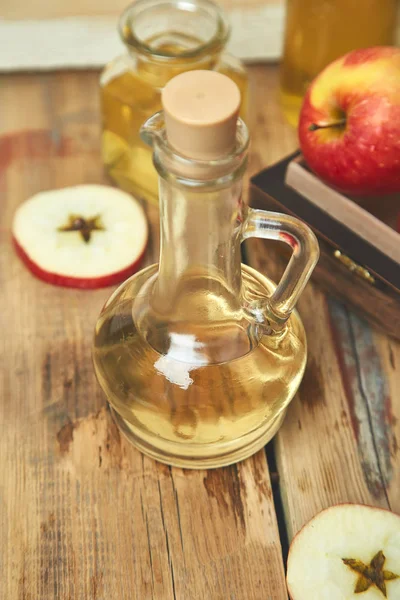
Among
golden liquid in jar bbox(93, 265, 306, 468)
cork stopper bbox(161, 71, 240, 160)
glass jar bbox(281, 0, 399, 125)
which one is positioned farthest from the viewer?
glass jar bbox(281, 0, 399, 125)

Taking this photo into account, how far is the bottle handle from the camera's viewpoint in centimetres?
46

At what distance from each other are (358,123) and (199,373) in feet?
0.79

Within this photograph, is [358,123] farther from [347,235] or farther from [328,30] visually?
[328,30]

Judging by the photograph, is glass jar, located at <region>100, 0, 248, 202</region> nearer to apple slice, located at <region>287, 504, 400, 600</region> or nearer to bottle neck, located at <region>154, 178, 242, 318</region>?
bottle neck, located at <region>154, 178, 242, 318</region>

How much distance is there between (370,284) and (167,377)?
0.21 m

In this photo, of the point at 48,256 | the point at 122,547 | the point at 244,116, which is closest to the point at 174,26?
the point at 244,116

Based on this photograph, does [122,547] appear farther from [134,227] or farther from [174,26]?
[174,26]

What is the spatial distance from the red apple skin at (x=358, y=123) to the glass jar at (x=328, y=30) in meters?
0.18

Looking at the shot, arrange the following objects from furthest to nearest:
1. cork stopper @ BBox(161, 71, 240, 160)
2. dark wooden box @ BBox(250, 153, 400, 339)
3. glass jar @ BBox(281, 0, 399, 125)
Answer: glass jar @ BBox(281, 0, 399, 125) → dark wooden box @ BBox(250, 153, 400, 339) → cork stopper @ BBox(161, 71, 240, 160)

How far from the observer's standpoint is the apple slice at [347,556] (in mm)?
505

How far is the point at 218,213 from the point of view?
44 cm

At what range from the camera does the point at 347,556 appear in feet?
1.70

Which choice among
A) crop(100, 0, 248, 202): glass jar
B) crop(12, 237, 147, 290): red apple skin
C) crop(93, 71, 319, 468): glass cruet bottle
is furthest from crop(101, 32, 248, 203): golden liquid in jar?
crop(93, 71, 319, 468): glass cruet bottle

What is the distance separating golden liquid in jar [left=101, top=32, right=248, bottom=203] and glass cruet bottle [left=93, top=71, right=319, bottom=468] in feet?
0.70
